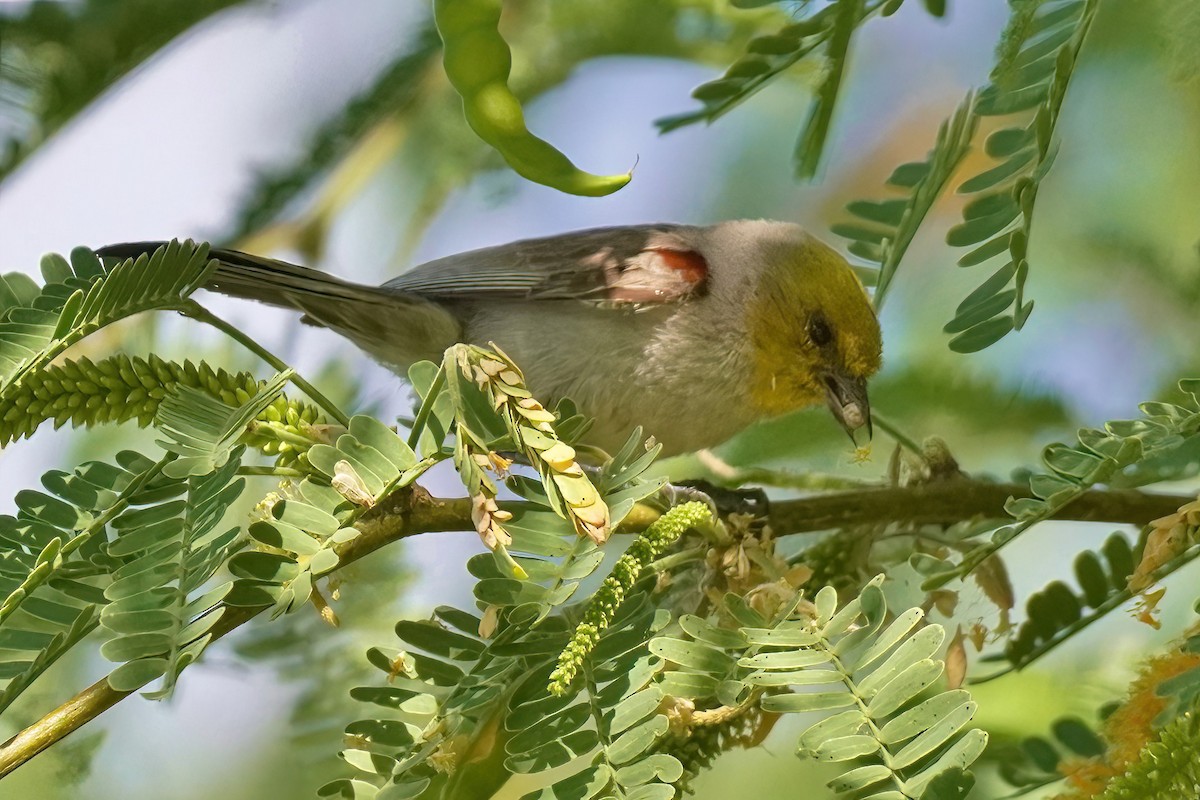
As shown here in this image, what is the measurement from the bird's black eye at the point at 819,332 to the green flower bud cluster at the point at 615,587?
1.11m

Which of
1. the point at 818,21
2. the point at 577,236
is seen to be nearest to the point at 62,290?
the point at 818,21

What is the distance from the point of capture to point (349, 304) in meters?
2.09

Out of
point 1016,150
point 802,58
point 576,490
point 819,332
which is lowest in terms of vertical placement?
point 576,490

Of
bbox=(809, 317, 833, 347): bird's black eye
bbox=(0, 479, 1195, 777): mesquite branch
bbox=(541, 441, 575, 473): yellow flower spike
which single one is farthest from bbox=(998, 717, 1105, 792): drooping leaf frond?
bbox=(809, 317, 833, 347): bird's black eye

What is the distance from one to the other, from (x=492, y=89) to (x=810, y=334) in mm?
1308

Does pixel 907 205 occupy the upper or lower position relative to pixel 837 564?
upper

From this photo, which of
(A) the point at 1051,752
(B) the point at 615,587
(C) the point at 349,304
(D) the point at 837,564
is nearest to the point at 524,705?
(B) the point at 615,587

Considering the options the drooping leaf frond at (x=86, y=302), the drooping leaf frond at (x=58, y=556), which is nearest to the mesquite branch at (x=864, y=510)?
the drooping leaf frond at (x=58, y=556)

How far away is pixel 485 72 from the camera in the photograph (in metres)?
1.10

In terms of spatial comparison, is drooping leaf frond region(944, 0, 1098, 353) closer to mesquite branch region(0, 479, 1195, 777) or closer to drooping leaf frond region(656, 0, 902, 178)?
drooping leaf frond region(656, 0, 902, 178)

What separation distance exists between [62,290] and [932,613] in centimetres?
125

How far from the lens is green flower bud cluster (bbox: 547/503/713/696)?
3.06 feet

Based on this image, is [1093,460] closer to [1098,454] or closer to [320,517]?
[1098,454]

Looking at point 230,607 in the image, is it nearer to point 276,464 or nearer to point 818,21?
point 276,464
